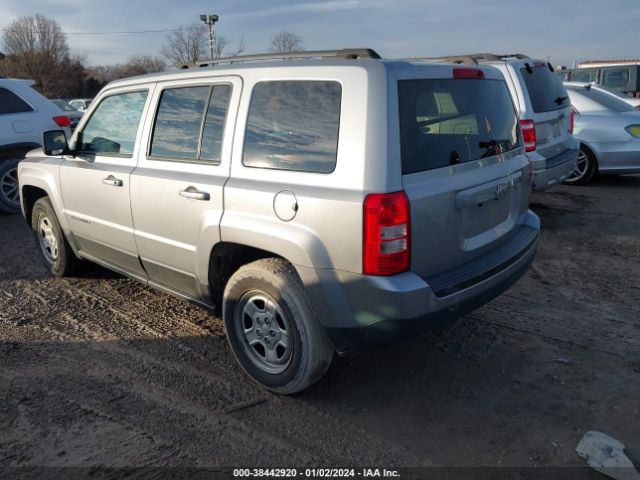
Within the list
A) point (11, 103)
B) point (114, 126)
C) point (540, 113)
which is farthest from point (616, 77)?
point (114, 126)

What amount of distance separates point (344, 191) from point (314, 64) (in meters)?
0.78

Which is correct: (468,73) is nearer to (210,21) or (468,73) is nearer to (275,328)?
(275,328)

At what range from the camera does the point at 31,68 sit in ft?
173

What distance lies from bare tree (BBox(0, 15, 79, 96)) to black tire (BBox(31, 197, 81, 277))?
5288 centimetres

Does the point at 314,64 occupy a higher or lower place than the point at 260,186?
higher

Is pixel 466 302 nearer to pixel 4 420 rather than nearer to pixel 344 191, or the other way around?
pixel 344 191

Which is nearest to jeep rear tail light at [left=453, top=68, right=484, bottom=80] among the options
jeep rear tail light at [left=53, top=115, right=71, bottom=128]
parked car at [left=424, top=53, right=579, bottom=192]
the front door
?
the front door

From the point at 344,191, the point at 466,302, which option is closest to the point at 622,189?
the point at 466,302

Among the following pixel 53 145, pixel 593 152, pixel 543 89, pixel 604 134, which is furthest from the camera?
pixel 593 152

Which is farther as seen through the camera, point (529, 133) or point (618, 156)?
point (618, 156)

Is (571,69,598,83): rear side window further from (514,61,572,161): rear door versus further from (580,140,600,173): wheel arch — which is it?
(514,61,572,161): rear door

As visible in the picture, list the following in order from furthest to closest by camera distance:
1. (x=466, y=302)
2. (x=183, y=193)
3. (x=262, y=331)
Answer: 1. (x=183, y=193)
2. (x=262, y=331)
3. (x=466, y=302)

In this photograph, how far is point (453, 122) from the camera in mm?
3111

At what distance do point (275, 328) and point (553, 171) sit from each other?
4614 millimetres
